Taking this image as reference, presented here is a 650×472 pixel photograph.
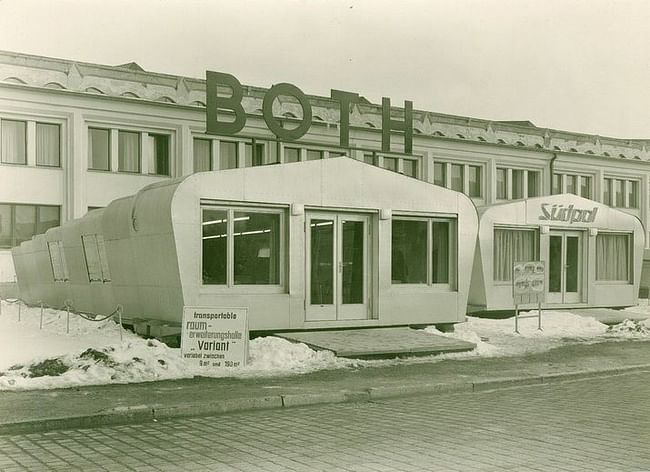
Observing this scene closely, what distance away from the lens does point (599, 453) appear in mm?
7125

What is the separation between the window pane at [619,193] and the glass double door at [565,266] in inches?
1286

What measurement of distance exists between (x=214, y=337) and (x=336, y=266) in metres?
4.84

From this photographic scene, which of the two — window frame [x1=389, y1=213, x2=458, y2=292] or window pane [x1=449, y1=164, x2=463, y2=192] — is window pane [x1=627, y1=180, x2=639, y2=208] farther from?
window frame [x1=389, y1=213, x2=458, y2=292]

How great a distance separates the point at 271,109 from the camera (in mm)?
17406

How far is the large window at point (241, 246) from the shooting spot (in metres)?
15.1

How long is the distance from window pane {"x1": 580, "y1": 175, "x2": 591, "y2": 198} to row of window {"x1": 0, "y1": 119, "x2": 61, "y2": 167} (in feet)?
114

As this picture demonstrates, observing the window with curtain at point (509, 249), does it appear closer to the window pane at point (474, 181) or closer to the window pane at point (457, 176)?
the window pane at point (457, 176)

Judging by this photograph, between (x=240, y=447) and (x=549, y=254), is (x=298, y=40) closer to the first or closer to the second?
(x=240, y=447)

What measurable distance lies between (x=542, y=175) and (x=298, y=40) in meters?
43.1

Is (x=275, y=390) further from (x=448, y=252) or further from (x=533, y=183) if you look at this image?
(x=533, y=183)

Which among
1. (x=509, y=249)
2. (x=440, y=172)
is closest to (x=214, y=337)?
(x=509, y=249)

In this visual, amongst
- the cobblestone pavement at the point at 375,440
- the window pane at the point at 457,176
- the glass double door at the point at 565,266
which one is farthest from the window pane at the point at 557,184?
the cobblestone pavement at the point at 375,440

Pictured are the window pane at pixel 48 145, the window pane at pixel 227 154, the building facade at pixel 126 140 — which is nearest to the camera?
the building facade at pixel 126 140

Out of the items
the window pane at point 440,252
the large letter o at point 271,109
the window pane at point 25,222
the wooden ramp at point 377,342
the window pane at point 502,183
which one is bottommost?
the wooden ramp at point 377,342
